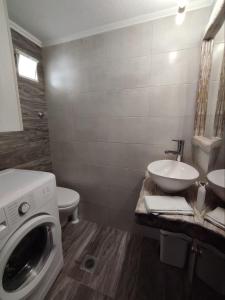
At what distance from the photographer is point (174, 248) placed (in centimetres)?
130

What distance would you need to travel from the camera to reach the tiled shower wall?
48.7 inches

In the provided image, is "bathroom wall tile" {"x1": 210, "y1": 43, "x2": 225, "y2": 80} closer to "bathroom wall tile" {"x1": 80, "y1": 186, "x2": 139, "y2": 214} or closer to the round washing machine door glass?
"bathroom wall tile" {"x1": 80, "y1": 186, "x2": 139, "y2": 214}

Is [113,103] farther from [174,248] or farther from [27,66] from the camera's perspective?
[174,248]

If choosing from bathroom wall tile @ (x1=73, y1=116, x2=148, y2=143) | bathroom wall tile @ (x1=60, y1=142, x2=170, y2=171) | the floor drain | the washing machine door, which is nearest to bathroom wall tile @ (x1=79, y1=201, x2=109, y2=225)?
the floor drain

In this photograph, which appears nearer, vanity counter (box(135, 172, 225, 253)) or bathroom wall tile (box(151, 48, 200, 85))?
vanity counter (box(135, 172, 225, 253))

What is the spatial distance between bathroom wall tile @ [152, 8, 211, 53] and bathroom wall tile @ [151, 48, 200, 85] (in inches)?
1.9

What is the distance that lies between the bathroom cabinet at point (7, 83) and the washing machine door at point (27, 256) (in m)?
0.70

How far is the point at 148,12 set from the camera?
121 centimetres

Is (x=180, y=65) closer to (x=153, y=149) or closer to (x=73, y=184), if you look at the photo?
(x=153, y=149)

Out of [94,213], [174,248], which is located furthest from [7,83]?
[174,248]

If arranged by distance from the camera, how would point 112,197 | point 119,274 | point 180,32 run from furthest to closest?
point 112,197 < point 119,274 < point 180,32

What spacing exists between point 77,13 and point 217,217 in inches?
69.7

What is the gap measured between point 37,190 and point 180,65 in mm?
1480

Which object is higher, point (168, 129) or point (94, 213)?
point (168, 129)
